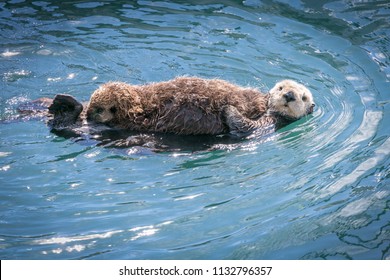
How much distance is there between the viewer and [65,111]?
6121 mm

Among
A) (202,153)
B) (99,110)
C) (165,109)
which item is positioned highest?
(165,109)

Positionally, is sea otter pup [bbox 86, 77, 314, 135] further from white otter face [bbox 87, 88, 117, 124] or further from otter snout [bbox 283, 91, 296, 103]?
otter snout [bbox 283, 91, 296, 103]

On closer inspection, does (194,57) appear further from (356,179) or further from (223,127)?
(356,179)

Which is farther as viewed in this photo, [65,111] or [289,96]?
[289,96]

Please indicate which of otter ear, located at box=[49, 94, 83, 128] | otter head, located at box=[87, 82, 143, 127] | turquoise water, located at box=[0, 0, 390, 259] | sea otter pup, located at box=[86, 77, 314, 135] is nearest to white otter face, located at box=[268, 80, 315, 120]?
turquoise water, located at box=[0, 0, 390, 259]

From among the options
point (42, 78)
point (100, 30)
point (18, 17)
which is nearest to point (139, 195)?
point (42, 78)

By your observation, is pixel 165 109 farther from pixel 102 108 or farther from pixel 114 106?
pixel 102 108

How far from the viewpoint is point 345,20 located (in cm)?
955

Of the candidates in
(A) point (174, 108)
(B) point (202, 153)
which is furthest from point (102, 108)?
(B) point (202, 153)

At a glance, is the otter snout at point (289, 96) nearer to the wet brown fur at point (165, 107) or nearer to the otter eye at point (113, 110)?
the wet brown fur at point (165, 107)

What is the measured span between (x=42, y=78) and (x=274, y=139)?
3535 millimetres

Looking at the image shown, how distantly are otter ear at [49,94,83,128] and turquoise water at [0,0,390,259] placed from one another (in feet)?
0.71

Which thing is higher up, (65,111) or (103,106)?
(103,106)

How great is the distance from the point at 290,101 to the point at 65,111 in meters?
2.68
